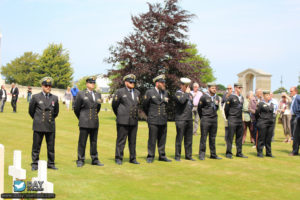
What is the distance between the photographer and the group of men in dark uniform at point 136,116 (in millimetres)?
9094

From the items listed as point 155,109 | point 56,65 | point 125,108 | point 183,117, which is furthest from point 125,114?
point 56,65

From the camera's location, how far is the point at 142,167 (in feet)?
32.1

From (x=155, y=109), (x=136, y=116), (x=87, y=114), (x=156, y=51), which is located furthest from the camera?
(x=156, y=51)

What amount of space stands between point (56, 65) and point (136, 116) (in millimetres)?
77487

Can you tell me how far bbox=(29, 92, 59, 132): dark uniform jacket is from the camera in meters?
8.98

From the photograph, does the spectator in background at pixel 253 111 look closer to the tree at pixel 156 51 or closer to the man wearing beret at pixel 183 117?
the man wearing beret at pixel 183 117

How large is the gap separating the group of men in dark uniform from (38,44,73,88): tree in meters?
76.2

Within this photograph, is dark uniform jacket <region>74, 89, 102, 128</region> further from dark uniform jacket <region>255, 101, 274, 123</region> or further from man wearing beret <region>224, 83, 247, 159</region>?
dark uniform jacket <region>255, 101, 274, 123</region>

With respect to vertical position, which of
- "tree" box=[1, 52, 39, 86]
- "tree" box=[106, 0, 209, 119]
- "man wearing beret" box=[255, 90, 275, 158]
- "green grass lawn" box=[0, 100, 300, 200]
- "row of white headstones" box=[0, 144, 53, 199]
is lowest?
"green grass lawn" box=[0, 100, 300, 200]

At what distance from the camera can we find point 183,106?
1102 cm

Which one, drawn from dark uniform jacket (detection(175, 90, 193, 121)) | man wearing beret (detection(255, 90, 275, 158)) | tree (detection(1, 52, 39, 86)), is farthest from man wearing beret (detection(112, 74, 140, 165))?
tree (detection(1, 52, 39, 86))

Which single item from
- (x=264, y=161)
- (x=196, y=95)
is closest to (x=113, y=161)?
(x=264, y=161)

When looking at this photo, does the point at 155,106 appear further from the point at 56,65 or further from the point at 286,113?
the point at 56,65

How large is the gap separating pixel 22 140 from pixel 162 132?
5527mm
